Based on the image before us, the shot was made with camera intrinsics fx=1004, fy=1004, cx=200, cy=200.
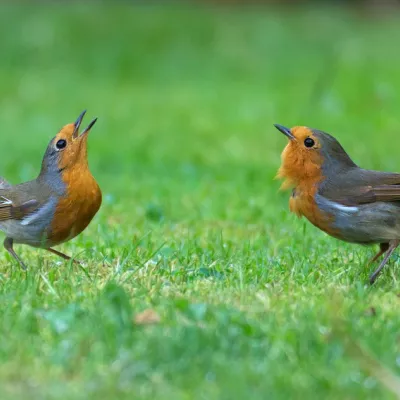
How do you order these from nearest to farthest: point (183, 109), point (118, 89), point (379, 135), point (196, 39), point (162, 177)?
1. point (162, 177)
2. point (379, 135)
3. point (183, 109)
4. point (118, 89)
5. point (196, 39)

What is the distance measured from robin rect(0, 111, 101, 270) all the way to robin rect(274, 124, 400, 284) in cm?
124

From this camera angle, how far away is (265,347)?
440 centimetres

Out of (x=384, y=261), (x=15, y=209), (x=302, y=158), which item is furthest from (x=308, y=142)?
(x=15, y=209)

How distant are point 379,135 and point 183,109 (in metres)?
3.28

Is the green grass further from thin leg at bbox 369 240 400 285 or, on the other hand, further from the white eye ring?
the white eye ring

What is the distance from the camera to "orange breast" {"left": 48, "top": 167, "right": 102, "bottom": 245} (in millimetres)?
6109

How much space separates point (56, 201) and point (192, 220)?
6.90ft

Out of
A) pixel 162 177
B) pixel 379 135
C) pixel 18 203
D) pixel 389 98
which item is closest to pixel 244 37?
pixel 389 98

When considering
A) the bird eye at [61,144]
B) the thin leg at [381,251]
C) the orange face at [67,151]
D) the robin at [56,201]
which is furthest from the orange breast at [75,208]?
the thin leg at [381,251]

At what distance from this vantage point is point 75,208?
6.11 metres

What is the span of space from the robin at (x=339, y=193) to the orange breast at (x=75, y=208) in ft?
3.92

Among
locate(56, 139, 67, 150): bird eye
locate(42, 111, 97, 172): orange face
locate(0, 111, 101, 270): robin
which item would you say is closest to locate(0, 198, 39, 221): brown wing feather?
locate(0, 111, 101, 270): robin

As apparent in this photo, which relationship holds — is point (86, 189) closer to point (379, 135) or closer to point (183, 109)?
point (379, 135)

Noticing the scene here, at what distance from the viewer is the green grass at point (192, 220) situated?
422 cm
